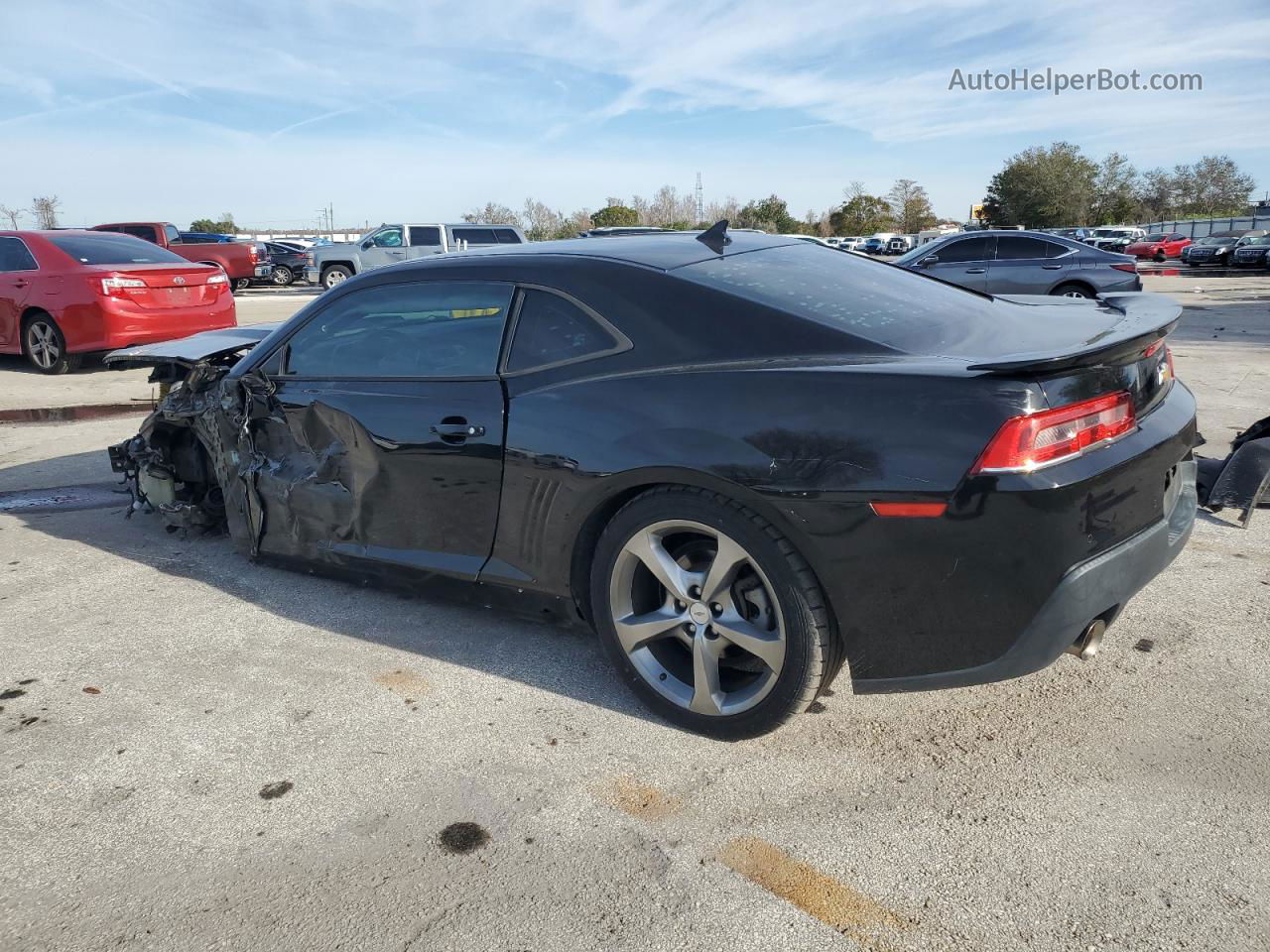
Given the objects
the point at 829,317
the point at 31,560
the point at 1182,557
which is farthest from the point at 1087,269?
the point at 31,560

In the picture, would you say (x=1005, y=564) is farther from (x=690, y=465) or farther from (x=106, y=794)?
(x=106, y=794)

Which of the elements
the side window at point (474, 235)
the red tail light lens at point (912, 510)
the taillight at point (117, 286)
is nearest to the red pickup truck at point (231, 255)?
the side window at point (474, 235)

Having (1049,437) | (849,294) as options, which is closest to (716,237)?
(849,294)

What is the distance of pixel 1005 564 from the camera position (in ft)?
8.03

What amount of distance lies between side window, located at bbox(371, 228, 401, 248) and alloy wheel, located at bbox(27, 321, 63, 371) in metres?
13.7

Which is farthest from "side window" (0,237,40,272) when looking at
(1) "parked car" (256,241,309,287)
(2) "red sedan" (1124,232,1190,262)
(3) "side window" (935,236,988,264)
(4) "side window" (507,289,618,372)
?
(2) "red sedan" (1124,232,1190,262)

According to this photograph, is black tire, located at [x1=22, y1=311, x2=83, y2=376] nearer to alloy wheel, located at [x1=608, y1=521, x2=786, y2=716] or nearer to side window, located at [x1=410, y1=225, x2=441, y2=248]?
alloy wheel, located at [x1=608, y1=521, x2=786, y2=716]

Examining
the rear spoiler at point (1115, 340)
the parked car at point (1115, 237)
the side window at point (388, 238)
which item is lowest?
the rear spoiler at point (1115, 340)

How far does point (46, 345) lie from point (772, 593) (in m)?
10.1

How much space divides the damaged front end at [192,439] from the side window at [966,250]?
1170 centimetres

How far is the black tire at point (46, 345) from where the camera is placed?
10148 mm

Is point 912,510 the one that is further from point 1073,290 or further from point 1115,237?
point 1115,237

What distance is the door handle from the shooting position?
334 centimetres

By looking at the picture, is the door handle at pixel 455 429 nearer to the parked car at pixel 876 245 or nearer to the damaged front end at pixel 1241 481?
the damaged front end at pixel 1241 481
